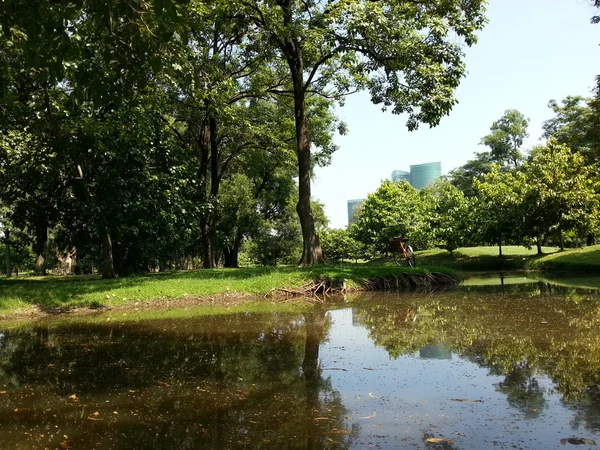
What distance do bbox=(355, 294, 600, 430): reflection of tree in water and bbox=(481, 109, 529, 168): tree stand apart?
4550cm

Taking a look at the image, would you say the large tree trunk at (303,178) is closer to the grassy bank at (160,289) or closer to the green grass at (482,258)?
the grassy bank at (160,289)

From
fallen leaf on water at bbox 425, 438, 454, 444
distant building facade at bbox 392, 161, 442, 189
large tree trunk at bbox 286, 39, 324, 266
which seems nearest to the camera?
fallen leaf on water at bbox 425, 438, 454, 444

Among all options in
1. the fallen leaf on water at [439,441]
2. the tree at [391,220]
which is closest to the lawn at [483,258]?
the tree at [391,220]

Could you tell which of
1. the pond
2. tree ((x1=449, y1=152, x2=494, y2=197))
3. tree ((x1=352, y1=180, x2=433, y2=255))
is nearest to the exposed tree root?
the pond

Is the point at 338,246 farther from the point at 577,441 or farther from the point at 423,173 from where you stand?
the point at 423,173

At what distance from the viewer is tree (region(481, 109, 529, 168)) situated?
51969 millimetres

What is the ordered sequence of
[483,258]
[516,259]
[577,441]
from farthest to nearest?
[483,258] → [516,259] → [577,441]

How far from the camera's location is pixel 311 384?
15.0ft

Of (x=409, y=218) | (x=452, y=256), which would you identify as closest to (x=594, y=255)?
(x=452, y=256)

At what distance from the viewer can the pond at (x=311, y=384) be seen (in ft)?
10.9

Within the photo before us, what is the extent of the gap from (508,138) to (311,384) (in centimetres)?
5532

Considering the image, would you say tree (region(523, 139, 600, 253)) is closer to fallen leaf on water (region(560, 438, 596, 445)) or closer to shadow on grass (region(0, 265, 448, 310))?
shadow on grass (region(0, 265, 448, 310))

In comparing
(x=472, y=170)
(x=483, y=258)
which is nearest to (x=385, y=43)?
A: (x=483, y=258)

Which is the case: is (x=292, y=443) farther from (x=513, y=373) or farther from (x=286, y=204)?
(x=286, y=204)
